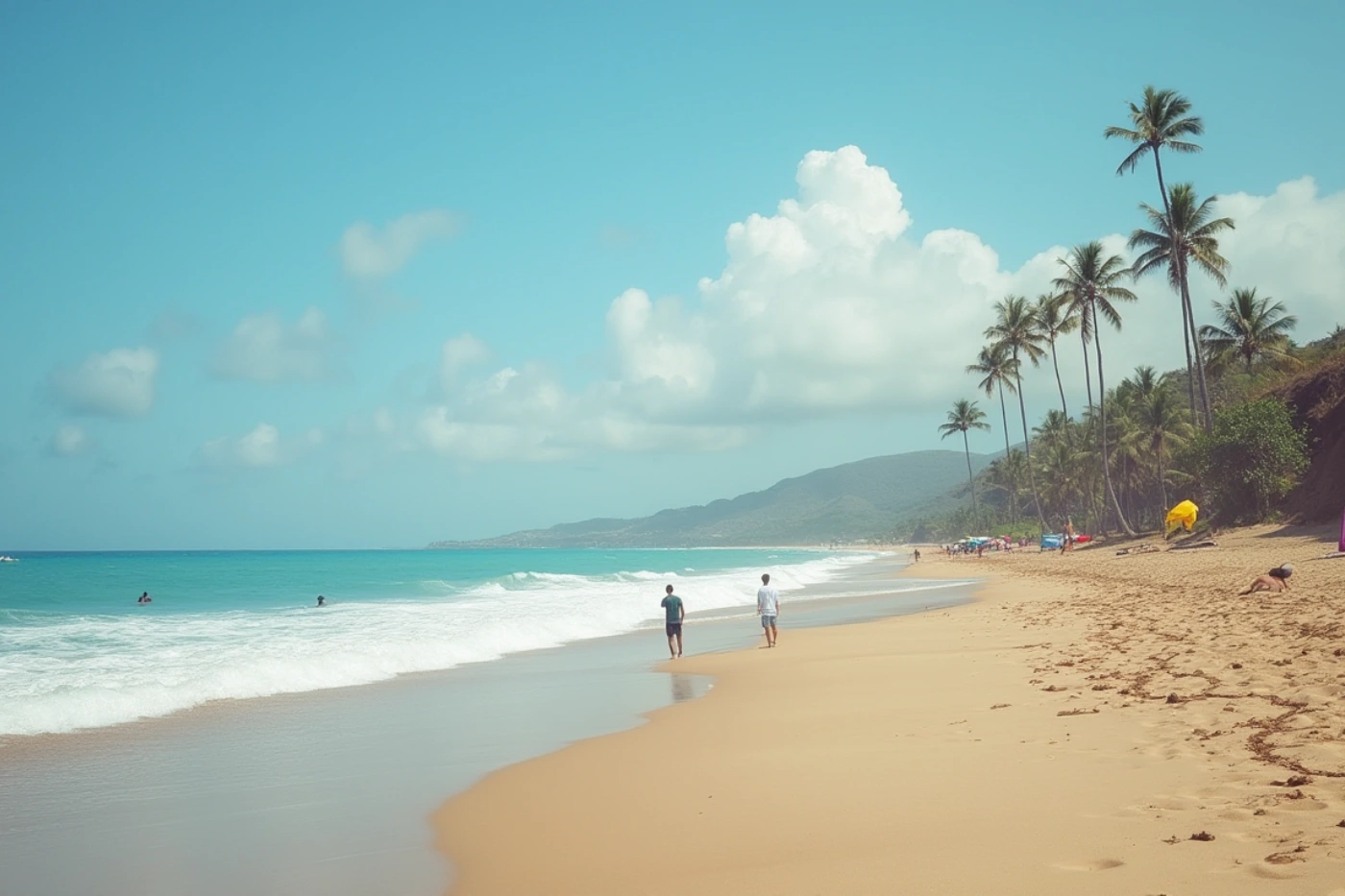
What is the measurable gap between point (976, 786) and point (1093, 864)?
176 centimetres

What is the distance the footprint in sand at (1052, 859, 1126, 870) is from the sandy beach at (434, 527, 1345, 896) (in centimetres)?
2

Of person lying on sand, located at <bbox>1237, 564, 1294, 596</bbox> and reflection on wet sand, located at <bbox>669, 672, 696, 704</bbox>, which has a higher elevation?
person lying on sand, located at <bbox>1237, 564, 1294, 596</bbox>

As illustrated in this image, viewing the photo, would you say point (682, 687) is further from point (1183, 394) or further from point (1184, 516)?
point (1183, 394)

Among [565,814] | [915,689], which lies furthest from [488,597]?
[565,814]

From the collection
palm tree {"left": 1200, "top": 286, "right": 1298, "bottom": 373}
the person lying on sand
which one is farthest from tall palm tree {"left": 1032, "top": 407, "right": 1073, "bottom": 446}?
the person lying on sand

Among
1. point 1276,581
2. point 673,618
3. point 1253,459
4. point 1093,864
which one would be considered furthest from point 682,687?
point 1253,459

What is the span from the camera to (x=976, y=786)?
6180mm

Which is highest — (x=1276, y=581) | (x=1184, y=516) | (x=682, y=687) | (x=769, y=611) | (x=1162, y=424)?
(x=1162, y=424)

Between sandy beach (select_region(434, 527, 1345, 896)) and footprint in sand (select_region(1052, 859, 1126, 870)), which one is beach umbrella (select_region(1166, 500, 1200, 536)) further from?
footprint in sand (select_region(1052, 859, 1126, 870))

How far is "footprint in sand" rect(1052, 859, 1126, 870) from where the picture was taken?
173 inches

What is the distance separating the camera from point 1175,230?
40.4 m

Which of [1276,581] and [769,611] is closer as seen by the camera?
[1276,581]

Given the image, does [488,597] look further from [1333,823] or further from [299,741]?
[1333,823]

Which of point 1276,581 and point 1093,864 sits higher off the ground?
point 1276,581
